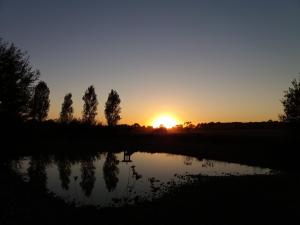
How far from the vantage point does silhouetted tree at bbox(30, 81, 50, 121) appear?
82.0 meters

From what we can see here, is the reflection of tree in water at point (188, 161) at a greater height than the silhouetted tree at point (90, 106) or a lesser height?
lesser

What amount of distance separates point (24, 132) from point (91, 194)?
40.4 meters

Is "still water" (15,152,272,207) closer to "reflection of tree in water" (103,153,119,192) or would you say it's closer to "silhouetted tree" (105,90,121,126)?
"reflection of tree in water" (103,153,119,192)

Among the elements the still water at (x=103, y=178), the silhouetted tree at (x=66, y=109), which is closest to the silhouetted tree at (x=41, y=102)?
the silhouetted tree at (x=66, y=109)

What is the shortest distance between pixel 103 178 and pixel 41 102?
198 feet

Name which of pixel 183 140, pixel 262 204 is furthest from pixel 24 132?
pixel 262 204

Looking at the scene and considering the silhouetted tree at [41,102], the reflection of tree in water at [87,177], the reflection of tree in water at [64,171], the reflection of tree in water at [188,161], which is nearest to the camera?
the reflection of tree in water at [87,177]

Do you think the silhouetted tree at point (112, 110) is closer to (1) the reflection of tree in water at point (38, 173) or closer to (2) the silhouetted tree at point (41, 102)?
(2) the silhouetted tree at point (41, 102)

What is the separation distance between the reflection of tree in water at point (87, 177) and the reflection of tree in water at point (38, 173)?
3192mm

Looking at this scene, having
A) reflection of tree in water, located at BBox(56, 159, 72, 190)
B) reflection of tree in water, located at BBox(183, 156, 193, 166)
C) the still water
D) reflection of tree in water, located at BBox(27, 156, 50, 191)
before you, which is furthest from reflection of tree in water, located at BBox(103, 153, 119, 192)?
reflection of tree in water, located at BBox(183, 156, 193, 166)

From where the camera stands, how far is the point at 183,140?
7075 cm

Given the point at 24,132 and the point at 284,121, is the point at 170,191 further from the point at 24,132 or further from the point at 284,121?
Result: the point at 24,132

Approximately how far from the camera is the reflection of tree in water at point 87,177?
24702 mm

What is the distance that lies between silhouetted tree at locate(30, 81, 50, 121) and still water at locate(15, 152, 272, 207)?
40.6 m
